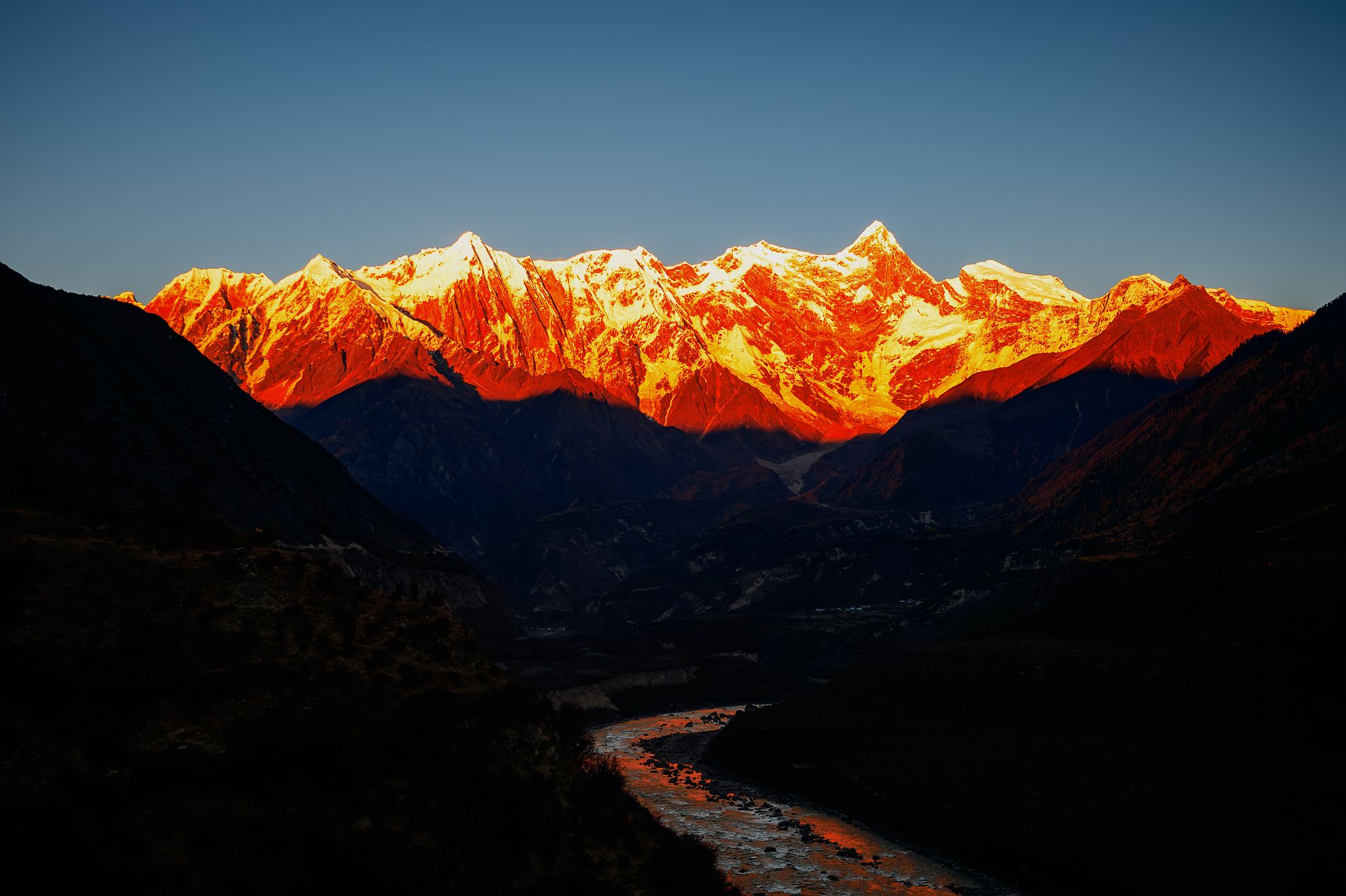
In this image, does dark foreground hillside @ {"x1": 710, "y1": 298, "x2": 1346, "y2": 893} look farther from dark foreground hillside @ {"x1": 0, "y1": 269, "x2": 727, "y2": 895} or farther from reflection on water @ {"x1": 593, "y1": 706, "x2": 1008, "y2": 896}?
dark foreground hillside @ {"x1": 0, "y1": 269, "x2": 727, "y2": 895}

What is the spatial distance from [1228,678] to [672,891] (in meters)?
93.1

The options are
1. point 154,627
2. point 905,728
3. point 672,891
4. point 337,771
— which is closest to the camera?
point 337,771

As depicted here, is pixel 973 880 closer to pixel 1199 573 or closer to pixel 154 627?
pixel 154 627

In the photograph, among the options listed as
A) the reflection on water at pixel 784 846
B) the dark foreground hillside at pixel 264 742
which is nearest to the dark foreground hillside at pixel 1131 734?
the reflection on water at pixel 784 846

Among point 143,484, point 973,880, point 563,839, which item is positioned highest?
point 143,484

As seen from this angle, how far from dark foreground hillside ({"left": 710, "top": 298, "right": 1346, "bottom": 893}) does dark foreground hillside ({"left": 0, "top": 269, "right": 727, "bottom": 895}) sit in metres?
41.4

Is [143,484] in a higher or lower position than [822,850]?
higher

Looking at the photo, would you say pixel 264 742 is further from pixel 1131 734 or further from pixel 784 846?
pixel 1131 734

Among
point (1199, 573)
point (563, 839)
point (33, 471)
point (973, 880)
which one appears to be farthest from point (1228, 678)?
point (33, 471)

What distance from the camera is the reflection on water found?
10112 centimetres

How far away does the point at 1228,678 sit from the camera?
139125 mm

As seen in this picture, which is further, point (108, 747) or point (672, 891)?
point (672, 891)

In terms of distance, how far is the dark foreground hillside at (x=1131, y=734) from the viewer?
10250cm

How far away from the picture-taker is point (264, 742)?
6306 cm
